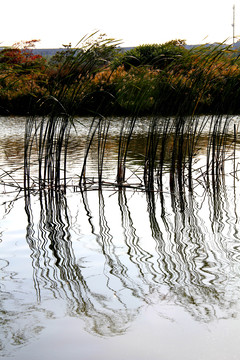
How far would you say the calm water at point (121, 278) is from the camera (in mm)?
1567

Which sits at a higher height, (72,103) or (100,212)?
A: (72,103)

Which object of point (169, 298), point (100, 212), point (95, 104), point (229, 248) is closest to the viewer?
point (169, 298)

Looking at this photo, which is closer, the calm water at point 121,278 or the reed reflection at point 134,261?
the calm water at point 121,278

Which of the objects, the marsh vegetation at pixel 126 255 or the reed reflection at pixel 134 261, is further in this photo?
the reed reflection at pixel 134 261

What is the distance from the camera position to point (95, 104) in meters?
11.9

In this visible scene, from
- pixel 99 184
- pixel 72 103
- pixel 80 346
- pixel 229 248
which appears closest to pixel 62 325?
pixel 80 346

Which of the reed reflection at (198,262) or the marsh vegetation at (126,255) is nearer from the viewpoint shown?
the marsh vegetation at (126,255)

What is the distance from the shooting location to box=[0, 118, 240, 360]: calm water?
157 cm

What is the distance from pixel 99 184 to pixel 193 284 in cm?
217

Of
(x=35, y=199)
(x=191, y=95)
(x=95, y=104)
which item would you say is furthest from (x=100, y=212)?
(x=95, y=104)

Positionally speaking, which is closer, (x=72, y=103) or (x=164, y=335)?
(x=164, y=335)

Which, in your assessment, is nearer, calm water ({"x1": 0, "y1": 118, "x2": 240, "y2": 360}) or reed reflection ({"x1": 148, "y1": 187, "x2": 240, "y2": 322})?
calm water ({"x1": 0, "y1": 118, "x2": 240, "y2": 360})

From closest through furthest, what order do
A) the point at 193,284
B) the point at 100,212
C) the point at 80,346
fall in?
1. the point at 80,346
2. the point at 193,284
3. the point at 100,212

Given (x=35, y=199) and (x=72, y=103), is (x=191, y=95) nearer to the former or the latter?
(x=72, y=103)
